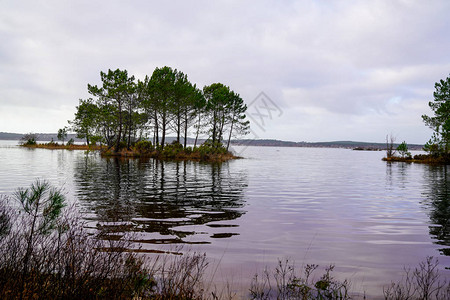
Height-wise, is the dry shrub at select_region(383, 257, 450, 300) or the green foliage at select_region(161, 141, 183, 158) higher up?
the green foliage at select_region(161, 141, 183, 158)

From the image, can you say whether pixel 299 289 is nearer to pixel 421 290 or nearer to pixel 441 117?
pixel 421 290

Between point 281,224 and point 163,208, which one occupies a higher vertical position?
point 163,208

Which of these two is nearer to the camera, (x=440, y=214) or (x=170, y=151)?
(x=440, y=214)

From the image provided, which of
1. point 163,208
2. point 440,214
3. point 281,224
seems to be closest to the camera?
point 281,224

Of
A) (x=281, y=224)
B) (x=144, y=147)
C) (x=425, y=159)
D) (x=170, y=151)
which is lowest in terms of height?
(x=281, y=224)

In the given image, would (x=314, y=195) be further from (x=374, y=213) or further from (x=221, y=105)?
(x=221, y=105)

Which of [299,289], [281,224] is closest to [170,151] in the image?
[281,224]

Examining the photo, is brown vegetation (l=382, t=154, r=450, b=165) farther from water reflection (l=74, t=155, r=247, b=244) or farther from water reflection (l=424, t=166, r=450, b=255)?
water reflection (l=74, t=155, r=247, b=244)

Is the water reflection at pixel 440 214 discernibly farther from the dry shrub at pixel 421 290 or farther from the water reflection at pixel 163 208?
the water reflection at pixel 163 208

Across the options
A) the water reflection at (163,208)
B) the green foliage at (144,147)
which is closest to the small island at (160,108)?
the green foliage at (144,147)

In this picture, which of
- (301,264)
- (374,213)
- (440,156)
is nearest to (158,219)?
(301,264)

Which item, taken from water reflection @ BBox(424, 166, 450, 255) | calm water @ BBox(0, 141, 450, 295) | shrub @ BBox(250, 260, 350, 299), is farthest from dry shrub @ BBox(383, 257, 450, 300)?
water reflection @ BBox(424, 166, 450, 255)

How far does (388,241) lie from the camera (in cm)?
1016

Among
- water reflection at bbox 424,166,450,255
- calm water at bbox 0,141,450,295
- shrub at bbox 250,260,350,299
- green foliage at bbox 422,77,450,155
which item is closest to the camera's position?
shrub at bbox 250,260,350,299
